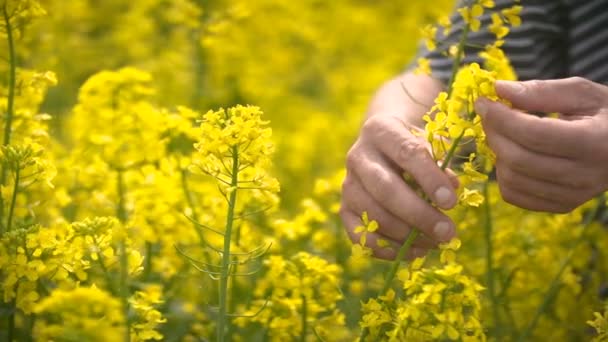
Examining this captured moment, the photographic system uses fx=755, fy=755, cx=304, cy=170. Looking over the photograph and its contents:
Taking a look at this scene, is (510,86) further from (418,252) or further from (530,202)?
(418,252)

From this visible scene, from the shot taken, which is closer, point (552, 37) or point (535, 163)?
point (535, 163)

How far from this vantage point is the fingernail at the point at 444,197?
0.94 meters

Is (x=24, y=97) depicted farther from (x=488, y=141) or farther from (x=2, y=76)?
(x=488, y=141)

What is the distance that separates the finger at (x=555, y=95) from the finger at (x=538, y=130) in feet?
0.08

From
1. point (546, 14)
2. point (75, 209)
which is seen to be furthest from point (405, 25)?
point (75, 209)

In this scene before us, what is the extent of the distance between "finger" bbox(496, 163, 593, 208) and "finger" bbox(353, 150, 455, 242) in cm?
9

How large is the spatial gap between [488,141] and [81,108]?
2.82 ft

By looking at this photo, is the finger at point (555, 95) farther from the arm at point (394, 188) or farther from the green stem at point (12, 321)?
the green stem at point (12, 321)

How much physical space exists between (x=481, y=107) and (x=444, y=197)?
0.39 ft

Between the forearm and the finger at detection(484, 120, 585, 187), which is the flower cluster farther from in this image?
the forearm

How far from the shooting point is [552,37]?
5.34 ft

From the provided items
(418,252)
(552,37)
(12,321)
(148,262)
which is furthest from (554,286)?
(12,321)

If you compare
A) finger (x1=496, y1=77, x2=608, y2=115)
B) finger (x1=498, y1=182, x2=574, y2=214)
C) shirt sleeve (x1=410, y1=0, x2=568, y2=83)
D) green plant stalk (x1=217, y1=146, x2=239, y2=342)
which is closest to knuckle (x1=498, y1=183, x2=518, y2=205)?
finger (x1=498, y1=182, x2=574, y2=214)

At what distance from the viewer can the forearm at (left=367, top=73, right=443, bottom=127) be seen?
1.28m
